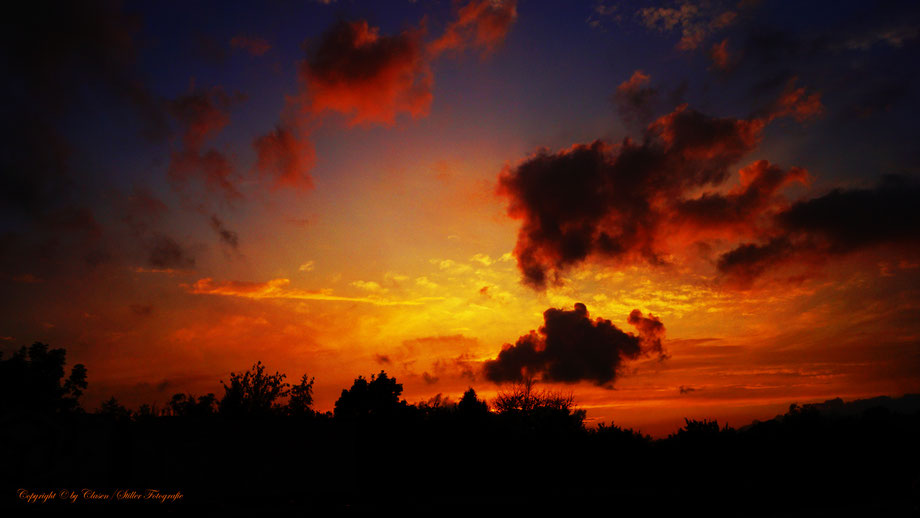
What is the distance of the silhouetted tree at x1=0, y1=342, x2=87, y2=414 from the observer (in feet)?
178

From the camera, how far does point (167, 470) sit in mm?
28562

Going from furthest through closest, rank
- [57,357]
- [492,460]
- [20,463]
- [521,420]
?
[57,357], [521,420], [492,460], [20,463]

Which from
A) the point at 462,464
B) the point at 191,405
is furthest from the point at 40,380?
the point at 462,464

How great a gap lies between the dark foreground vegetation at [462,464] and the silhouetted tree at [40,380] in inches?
1302

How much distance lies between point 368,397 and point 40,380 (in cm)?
3762

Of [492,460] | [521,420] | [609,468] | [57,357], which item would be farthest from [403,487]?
[57,357]

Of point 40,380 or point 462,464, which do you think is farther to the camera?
point 40,380

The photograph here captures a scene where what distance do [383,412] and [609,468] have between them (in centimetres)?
3545

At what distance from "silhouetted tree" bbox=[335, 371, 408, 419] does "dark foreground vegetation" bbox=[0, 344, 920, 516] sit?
2915 centimetres

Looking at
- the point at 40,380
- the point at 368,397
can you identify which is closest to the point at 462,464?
the point at 368,397

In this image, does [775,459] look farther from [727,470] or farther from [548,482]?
[548,482]

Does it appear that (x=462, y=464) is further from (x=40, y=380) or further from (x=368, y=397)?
(x=40, y=380)

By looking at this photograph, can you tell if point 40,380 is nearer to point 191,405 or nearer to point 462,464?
point 191,405

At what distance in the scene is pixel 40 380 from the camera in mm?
58375
